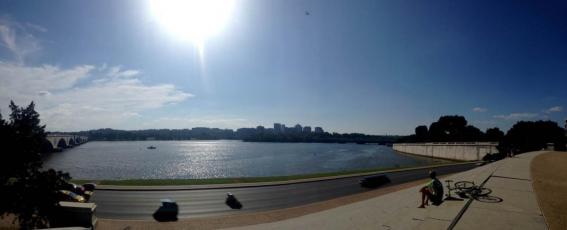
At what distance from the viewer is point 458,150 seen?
102 m

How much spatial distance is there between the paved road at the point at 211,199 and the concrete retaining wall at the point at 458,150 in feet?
224

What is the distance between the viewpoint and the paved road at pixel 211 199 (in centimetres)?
2498

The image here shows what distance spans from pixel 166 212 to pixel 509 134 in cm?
15987

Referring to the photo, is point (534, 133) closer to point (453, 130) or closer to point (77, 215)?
point (453, 130)

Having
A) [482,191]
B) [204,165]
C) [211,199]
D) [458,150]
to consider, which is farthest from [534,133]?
[211,199]

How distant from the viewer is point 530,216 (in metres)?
11.1

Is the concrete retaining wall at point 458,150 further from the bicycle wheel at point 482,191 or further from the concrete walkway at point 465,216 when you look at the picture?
the bicycle wheel at point 482,191

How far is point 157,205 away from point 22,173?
50.4 feet

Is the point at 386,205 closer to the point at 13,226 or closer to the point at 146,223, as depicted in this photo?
the point at 146,223

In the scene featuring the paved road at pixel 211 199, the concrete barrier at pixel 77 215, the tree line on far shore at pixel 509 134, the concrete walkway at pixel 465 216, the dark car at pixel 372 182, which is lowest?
the paved road at pixel 211 199

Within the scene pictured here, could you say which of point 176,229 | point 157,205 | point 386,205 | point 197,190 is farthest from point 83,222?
point 386,205

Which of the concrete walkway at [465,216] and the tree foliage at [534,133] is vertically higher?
the tree foliage at [534,133]

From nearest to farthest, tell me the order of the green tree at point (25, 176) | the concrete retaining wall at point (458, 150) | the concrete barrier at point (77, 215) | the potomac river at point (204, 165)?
the green tree at point (25, 176), the concrete barrier at point (77, 215), the potomac river at point (204, 165), the concrete retaining wall at point (458, 150)

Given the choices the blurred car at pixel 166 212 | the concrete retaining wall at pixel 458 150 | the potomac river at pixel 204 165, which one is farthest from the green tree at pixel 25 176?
the concrete retaining wall at pixel 458 150
